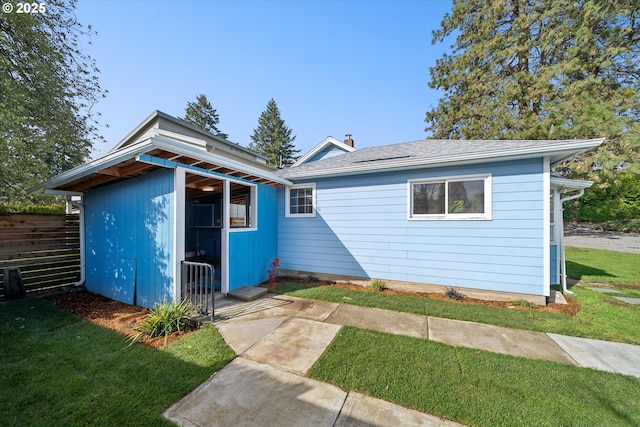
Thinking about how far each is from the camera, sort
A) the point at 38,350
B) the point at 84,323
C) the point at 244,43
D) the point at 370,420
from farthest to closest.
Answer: the point at 244,43, the point at 84,323, the point at 38,350, the point at 370,420

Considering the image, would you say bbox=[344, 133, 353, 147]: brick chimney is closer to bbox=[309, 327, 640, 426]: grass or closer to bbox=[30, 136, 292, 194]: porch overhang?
bbox=[30, 136, 292, 194]: porch overhang

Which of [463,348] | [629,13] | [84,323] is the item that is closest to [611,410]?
[463,348]

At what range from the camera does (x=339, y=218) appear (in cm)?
646

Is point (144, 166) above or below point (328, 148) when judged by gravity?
below

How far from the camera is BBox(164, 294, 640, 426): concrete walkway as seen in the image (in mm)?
2051

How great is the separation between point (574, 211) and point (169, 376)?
977 inches

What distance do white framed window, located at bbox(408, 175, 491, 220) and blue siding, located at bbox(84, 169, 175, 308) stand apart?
205 inches

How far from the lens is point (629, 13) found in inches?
414

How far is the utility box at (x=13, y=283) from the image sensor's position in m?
4.80

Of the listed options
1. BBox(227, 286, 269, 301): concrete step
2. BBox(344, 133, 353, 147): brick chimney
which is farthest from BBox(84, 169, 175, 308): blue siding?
BBox(344, 133, 353, 147): brick chimney

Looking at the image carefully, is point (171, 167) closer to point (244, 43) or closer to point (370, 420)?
point (370, 420)

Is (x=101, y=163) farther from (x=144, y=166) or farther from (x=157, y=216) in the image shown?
(x=157, y=216)

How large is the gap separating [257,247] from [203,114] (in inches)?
1303
